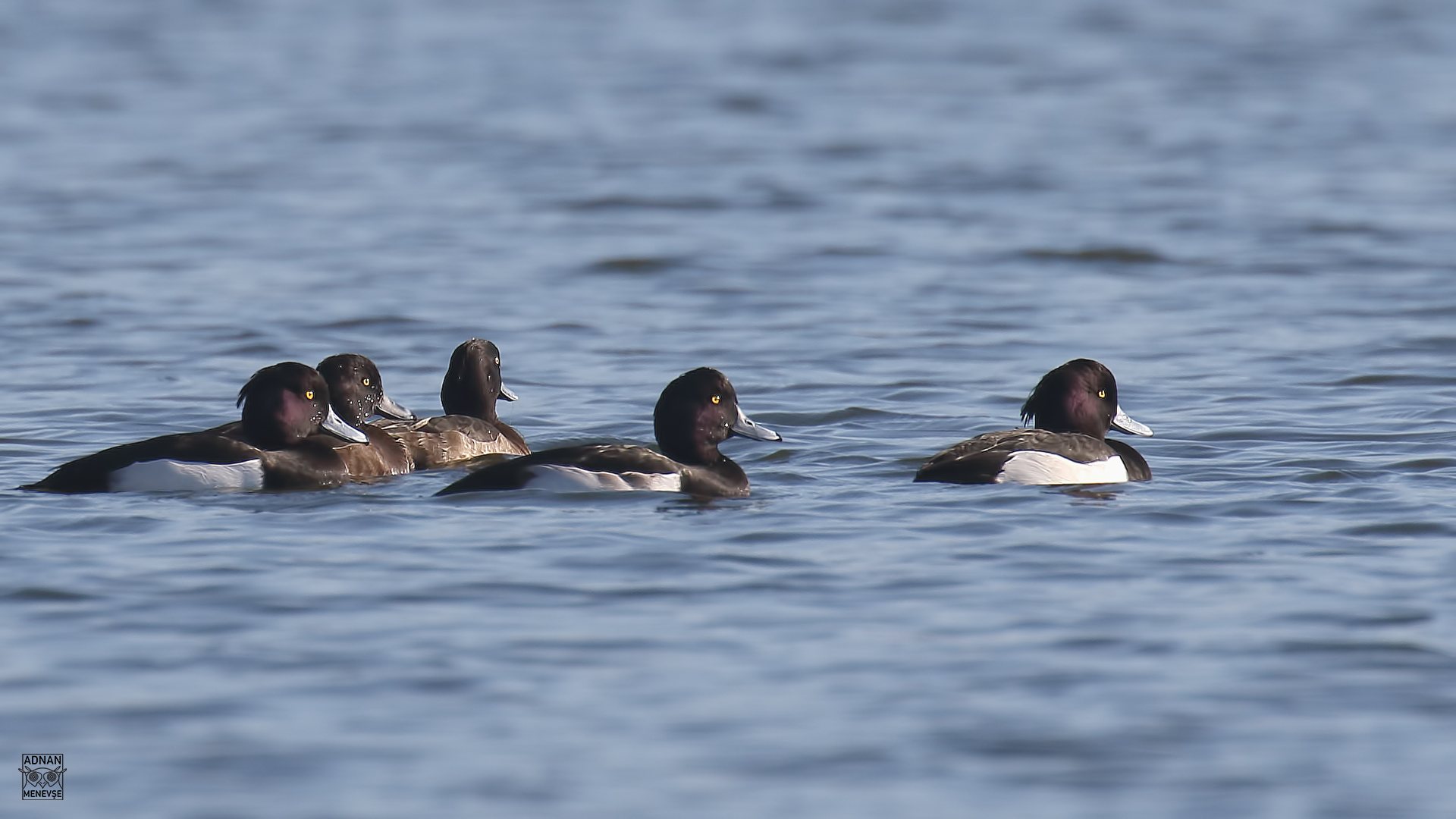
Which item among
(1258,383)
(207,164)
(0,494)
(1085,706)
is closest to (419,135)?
(207,164)

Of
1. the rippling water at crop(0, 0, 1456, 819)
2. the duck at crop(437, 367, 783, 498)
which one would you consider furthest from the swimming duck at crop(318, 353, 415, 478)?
the duck at crop(437, 367, 783, 498)

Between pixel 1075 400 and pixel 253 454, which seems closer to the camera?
pixel 253 454

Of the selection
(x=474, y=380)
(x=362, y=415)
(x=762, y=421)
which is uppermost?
(x=474, y=380)

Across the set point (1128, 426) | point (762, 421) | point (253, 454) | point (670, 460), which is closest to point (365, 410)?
point (253, 454)

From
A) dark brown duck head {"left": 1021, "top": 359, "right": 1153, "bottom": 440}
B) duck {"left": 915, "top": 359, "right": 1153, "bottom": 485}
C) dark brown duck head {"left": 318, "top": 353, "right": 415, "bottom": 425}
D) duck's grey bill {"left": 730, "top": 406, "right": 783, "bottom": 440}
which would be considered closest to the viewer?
duck {"left": 915, "top": 359, "right": 1153, "bottom": 485}

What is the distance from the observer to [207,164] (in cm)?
2442

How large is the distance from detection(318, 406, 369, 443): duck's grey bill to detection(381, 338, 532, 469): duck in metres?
0.44

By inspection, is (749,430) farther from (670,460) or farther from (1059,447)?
(1059,447)

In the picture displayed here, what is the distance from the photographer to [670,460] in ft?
35.6

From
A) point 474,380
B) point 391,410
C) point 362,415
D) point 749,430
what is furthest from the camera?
point 474,380

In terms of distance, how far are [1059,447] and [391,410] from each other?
3856 mm

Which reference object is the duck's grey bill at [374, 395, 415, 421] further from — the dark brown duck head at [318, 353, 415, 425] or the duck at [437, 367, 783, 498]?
the duck at [437, 367, 783, 498]

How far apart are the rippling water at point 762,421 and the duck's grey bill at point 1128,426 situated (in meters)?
0.16

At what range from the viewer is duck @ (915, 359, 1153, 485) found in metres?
10.7
